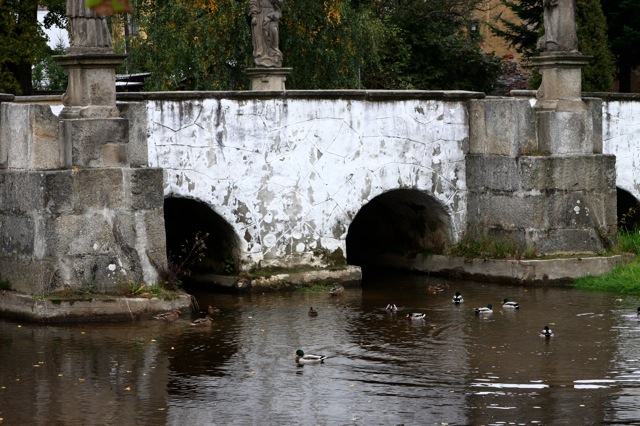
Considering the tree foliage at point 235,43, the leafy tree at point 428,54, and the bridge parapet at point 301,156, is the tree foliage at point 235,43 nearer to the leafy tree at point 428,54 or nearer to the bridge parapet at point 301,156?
the leafy tree at point 428,54

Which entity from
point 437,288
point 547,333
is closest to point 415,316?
point 547,333

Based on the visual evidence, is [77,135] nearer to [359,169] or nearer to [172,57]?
[359,169]

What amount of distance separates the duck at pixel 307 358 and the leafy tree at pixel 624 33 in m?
17.0

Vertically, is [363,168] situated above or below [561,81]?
below

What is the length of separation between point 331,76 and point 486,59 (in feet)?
27.3

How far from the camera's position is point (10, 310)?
16797 mm

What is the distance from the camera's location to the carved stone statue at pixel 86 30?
1633 cm

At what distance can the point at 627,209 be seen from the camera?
74.7 feet

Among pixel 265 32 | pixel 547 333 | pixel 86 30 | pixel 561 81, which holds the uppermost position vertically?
pixel 265 32

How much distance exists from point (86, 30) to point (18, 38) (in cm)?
1357

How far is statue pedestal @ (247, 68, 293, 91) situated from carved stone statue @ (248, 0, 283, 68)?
115 mm

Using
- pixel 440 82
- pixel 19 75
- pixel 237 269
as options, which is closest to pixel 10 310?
pixel 237 269

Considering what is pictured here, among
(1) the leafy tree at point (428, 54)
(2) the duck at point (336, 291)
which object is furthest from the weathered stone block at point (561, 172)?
(1) the leafy tree at point (428, 54)

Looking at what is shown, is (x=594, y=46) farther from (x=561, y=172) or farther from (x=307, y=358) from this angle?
(x=307, y=358)
